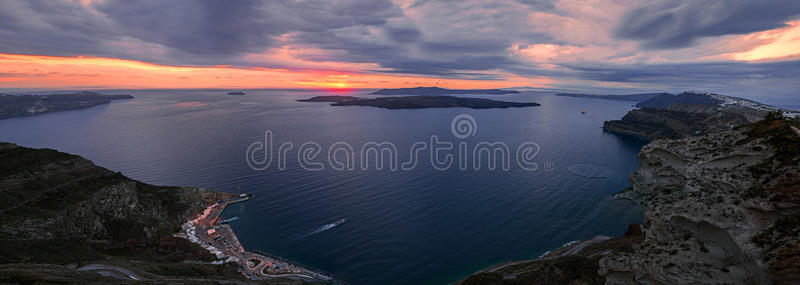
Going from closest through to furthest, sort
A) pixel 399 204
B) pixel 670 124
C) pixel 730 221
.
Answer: pixel 730 221 < pixel 399 204 < pixel 670 124

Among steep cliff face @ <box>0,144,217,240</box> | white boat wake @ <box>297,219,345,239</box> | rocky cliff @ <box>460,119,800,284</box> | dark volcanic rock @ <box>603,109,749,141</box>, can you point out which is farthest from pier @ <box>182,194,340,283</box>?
dark volcanic rock @ <box>603,109,749,141</box>

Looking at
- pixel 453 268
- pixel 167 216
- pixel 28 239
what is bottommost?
pixel 453 268

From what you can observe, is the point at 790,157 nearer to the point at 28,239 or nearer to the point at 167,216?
the point at 28,239

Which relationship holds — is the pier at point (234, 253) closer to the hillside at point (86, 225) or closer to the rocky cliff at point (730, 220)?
the hillside at point (86, 225)

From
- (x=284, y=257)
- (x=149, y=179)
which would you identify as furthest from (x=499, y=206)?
(x=149, y=179)

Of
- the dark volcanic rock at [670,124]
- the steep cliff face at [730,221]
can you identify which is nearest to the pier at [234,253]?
the steep cliff face at [730,221]

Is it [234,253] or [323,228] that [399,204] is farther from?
[234,253]

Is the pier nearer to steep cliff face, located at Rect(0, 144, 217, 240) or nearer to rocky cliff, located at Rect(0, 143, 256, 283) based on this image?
rocky cliff, located at Rect(0, 143, 256, 283)

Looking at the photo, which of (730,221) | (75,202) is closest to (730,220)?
(730,221)
